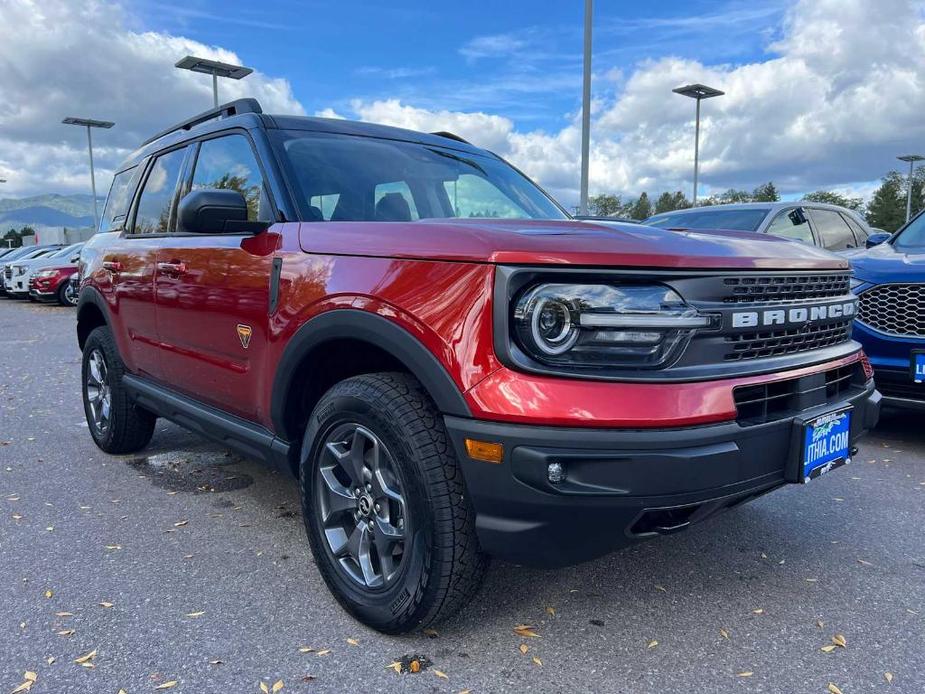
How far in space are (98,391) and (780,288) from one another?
165 inches

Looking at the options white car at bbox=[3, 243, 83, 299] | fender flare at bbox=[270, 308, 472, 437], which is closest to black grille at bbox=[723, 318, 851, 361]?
fender flare at bbox=[270, 308, 472, 437]

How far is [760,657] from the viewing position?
2303mm

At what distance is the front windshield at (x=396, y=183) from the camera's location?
297cm

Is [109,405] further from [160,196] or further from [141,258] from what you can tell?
[160,196]

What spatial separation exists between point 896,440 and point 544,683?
3.85m

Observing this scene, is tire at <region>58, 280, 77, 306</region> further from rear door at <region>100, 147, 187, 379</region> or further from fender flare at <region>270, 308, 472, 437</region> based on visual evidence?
fender flare at <region>270, 308, 472, 437</region>

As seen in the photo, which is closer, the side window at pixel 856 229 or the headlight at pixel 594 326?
the headlight at pixel 594 326

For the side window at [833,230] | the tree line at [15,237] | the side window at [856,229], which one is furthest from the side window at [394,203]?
the tree line at [15,237]

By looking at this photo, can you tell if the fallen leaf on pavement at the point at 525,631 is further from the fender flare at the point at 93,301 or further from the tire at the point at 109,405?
the fender flare at the point at 93,301

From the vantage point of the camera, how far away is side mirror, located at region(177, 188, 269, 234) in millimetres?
2752

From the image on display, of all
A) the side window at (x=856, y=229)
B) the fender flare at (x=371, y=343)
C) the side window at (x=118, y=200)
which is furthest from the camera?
the side window at (x=856, y=229)

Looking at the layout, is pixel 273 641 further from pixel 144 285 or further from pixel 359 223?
pixel 144 285

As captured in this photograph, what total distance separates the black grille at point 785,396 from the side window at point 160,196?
9.85 ft

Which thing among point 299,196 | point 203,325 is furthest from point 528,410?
point 203,325
